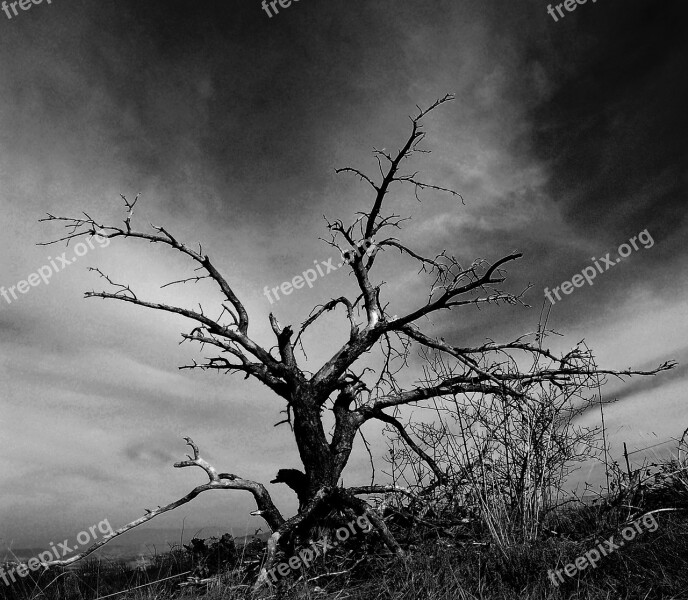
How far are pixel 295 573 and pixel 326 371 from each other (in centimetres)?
335

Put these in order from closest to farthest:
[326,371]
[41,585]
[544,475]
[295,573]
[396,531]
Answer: [544,475], [295,573], [41,585], [396,531], [326,371]

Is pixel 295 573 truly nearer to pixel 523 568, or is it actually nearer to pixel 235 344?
pixel 523 568

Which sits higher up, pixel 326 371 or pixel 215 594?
pixel 326 371

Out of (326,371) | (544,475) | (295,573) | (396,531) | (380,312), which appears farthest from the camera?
(380,312)

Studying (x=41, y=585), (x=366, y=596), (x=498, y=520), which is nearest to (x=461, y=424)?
(x=498, y=520)

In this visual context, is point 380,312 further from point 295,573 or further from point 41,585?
point 41,585

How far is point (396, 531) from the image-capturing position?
25.8 feet

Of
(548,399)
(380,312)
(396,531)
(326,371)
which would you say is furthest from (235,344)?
(548,399)

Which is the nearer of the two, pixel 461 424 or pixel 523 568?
pixel 523 568

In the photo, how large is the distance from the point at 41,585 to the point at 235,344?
13.8 feet

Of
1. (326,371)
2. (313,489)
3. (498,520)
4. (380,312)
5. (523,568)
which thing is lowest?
(523,568)

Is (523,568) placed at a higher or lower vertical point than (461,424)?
lower

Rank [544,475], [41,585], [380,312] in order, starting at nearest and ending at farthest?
[544,475] → [41,585] → [380,312]

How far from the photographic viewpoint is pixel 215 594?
5297mm
